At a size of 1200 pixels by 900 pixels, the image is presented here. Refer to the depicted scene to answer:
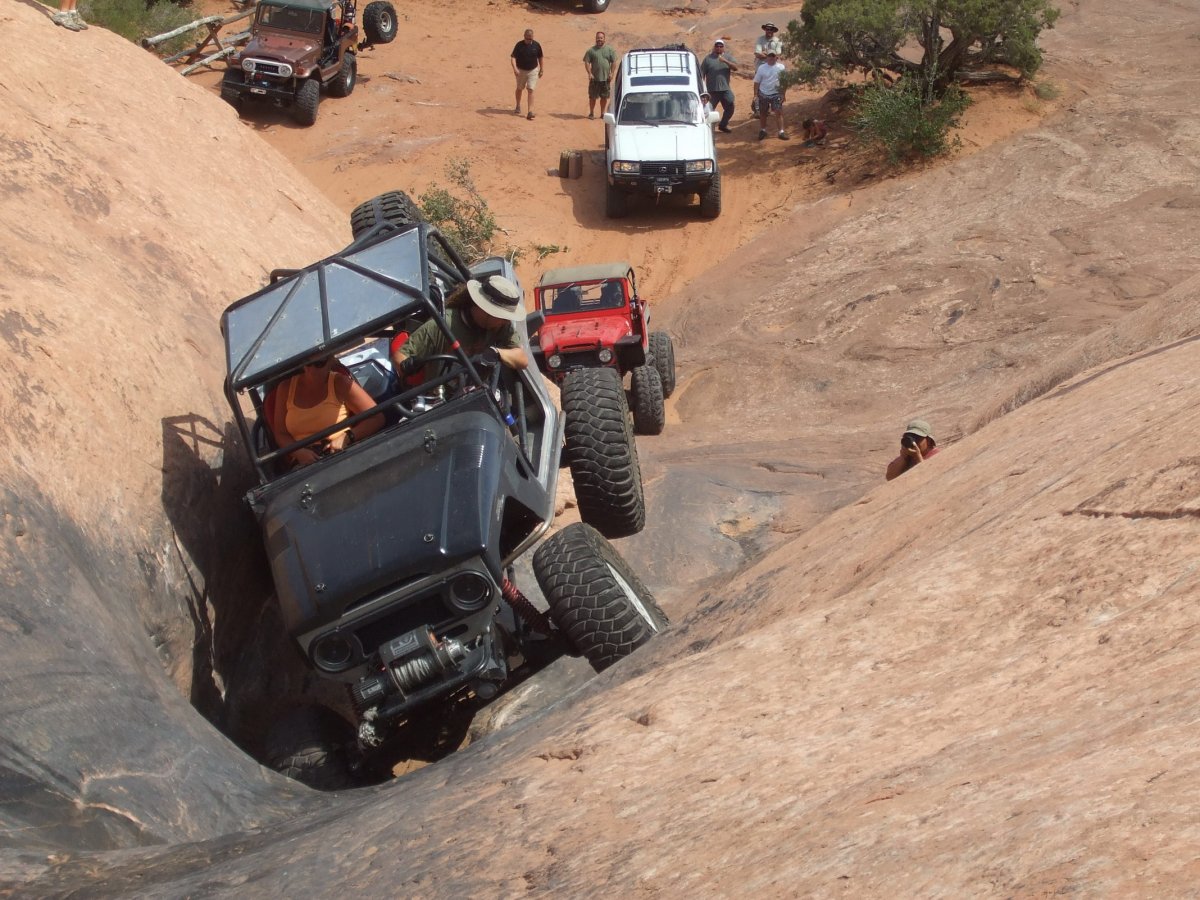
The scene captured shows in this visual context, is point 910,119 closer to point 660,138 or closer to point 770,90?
point 770,90

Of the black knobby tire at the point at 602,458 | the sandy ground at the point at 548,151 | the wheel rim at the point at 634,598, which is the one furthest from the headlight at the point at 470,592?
the sandy ground at the point at 548,151

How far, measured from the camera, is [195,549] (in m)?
5.89

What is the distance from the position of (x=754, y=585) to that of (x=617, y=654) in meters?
0.67

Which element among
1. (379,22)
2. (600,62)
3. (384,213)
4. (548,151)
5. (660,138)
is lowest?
(548,151)

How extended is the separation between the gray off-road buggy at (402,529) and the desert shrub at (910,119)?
12252 mm

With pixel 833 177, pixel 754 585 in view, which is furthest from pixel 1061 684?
pixel 833 177

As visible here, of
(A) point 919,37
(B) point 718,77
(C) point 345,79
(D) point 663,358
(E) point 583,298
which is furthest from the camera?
(C) point 345,79

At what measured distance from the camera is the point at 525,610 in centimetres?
550

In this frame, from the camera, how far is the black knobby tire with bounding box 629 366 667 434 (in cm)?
1131

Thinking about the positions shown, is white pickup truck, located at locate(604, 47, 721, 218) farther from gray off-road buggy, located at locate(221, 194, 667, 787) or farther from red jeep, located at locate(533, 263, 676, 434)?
gray off-road buggy, located at locate(221, 194, 667, 787)

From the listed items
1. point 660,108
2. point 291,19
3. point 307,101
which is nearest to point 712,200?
point 660,108

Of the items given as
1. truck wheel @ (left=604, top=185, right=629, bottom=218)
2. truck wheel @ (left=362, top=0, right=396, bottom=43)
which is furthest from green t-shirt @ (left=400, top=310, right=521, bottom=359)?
truck wheel @ (left=362, top=0, right=396, bottom=43)

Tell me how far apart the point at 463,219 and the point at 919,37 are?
750cm

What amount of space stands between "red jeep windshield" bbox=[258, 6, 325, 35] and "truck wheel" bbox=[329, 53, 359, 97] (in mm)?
1189
